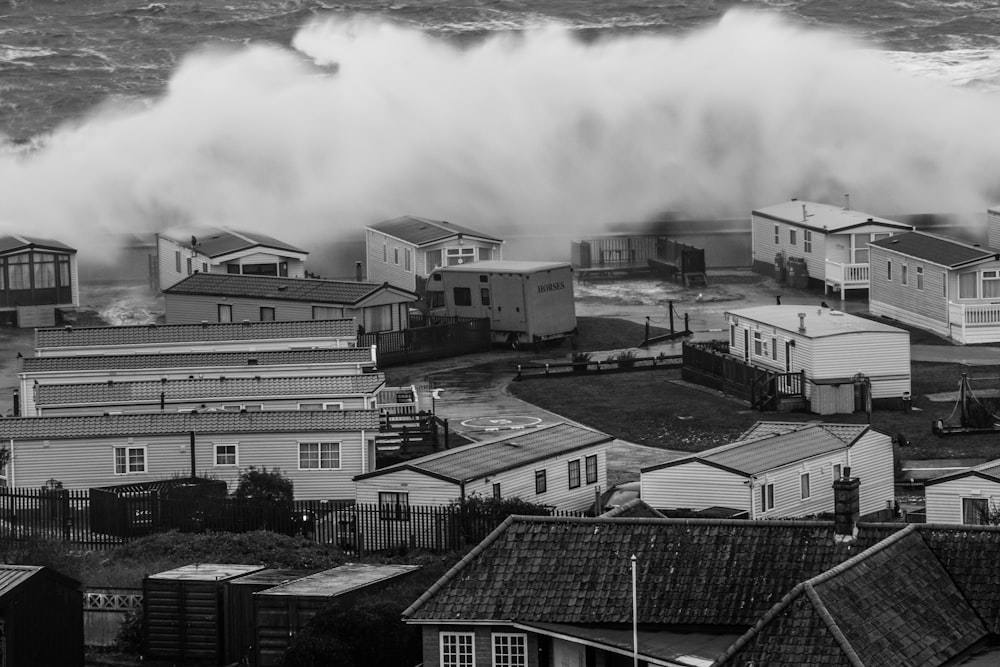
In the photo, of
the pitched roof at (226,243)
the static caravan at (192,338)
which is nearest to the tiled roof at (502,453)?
the static caravan at (192,338)

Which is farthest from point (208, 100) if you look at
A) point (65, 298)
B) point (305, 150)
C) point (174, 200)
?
point (65, 298)

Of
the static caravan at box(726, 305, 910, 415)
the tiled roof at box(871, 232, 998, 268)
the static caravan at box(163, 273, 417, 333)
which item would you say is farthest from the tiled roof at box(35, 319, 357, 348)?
the tiled roof at box(871, 232, 998, 268)

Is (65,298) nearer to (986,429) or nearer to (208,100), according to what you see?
(986,429)

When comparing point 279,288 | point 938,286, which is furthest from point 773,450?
point 279,288

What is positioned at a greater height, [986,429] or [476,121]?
[476,121]

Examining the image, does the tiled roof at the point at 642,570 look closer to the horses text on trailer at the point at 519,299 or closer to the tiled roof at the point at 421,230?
the horses text on trailer at the point at 519,299

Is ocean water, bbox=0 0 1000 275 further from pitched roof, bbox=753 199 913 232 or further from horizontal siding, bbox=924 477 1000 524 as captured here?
horizontal siding, bbox=924 477 1000 524
